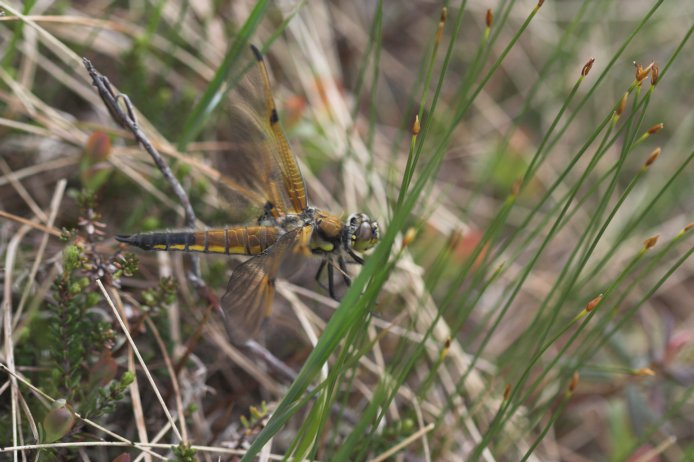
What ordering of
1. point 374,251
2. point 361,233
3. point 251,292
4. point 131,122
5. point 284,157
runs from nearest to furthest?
1. point 374,251
2. point 251,292
3. point 131,122
4. point 361,233
5. point 284,157

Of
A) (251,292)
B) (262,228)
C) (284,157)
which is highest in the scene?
(284,157)

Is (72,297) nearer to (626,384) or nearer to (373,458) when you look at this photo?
(373,458)

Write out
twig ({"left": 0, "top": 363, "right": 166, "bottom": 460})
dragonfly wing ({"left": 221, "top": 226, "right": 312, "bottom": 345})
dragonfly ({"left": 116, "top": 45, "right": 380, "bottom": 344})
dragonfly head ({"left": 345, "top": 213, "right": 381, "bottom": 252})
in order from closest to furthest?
twig ({"left": 0, "top": 363, "right": 166, "bottom": 460}) → dragonfly wing ({"left": 221, "top": 226, "right": 312, "bottom": 345}) → dragonfly ({"left": 116, "top": 45, "right": 380, "bottom": 344}) → dragonfly head ({"left": 345, "top": 213, "right": 381, "bottom": 252})

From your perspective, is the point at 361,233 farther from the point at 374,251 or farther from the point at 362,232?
the point at 374,251

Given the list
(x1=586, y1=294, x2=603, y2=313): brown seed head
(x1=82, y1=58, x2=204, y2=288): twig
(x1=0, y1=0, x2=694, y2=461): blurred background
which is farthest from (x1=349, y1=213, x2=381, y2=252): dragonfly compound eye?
(x1=586, y1=294, x2=603, y2=313): brown seed head

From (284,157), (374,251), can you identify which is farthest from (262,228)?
(374,251)

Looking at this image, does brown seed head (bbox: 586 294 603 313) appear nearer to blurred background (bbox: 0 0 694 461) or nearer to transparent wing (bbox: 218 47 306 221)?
blurred background (bbox: 0 0 694 461)

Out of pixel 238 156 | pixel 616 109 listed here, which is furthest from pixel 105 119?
pixel 616 109
